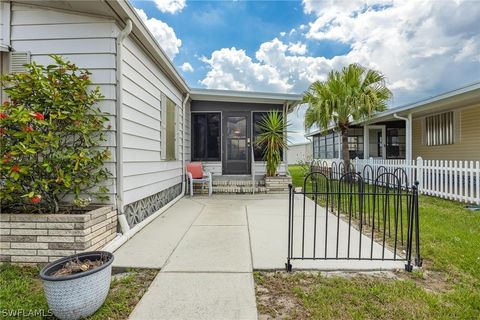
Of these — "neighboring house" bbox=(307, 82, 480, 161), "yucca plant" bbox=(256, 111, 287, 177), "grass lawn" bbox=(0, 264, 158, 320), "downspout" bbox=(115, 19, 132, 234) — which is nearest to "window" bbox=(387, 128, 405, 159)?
"neighboring house" bbox=(307, 82, 480, 161)

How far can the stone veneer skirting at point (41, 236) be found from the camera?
8.98ft

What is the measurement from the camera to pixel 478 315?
192 cm

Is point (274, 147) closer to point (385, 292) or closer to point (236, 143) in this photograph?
point (236, 143)

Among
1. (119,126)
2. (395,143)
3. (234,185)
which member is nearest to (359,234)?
(119,126)

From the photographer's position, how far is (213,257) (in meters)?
2.94

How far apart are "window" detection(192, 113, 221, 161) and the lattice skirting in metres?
2.21

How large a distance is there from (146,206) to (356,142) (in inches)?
507

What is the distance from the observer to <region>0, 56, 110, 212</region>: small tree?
2.73m

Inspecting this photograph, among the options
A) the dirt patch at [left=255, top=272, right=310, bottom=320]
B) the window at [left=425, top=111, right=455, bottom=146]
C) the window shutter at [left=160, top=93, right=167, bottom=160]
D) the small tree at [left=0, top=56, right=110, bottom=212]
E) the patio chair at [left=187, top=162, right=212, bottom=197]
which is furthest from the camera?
the window at [left=425, top=111, right=455, bottom=146]

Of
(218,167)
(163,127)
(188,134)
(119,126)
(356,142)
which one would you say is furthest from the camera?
(356,142)

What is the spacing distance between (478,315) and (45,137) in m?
4.13

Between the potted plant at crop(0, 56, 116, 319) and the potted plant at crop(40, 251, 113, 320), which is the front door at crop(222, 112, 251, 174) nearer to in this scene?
the potted plant at crop(0, 56, 116, 319)

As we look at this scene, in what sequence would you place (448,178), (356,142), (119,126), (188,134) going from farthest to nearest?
(356,142), (188,134), (448,178), (119,126)

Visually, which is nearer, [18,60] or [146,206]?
[18,60]
